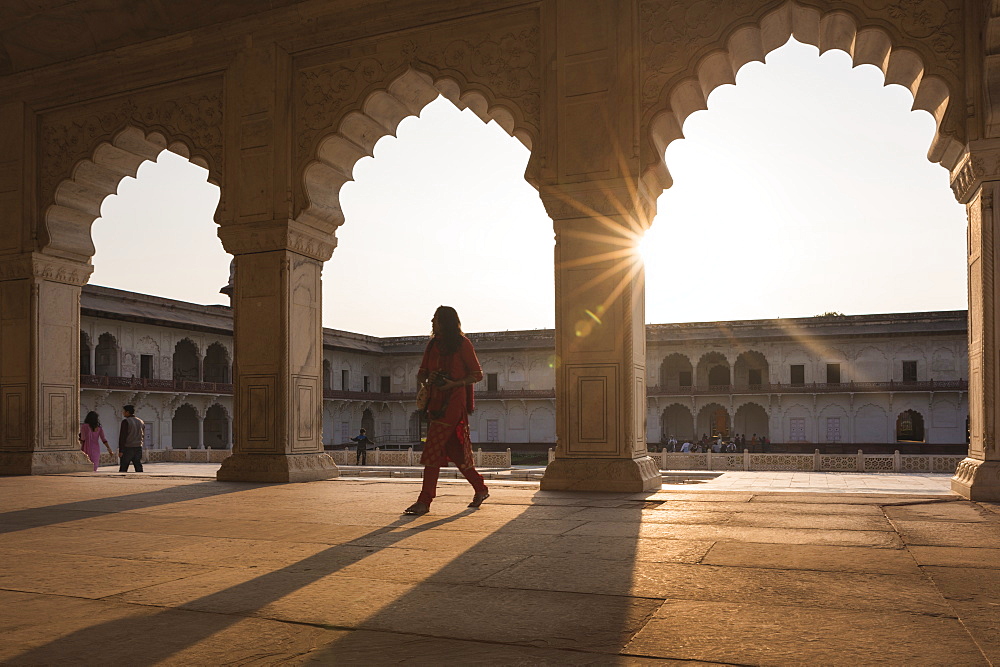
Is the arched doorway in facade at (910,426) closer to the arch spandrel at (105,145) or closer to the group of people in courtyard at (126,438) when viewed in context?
the group of people in courtyard at (126,438)

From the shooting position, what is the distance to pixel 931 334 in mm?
27484

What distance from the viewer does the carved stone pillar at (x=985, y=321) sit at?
4.44 metres

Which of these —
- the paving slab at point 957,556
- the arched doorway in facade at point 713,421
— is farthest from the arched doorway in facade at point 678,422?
the paving slab at point 957,556

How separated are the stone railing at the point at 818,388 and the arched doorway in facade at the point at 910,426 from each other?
174 centimetres

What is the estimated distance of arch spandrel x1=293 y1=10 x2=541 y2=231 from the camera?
5.54 metres

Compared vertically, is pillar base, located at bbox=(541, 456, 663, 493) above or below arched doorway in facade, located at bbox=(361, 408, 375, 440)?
above

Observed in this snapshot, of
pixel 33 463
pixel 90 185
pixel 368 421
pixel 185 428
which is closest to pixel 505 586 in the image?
pixel 33 463

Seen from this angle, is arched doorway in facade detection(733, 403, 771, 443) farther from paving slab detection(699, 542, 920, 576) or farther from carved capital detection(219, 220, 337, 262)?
paving slab detection(699, 542, 920, 576)

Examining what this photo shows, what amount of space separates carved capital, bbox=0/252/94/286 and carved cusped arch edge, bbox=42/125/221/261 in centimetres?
9

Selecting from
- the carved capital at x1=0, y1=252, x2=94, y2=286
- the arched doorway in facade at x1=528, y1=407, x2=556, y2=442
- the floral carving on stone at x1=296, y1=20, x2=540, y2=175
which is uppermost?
the floral carving on stone at x1=296, y1=20, x2=540, y2=175

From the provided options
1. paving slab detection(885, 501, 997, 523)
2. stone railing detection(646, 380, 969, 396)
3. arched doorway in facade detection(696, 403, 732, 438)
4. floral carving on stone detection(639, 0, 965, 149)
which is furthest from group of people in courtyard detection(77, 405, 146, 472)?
arched doorway in facade detection(696, 403, 732, 438)

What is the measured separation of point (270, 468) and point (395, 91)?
9.43 ft

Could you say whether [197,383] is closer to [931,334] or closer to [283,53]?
[283,53]

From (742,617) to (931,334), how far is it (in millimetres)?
28965
